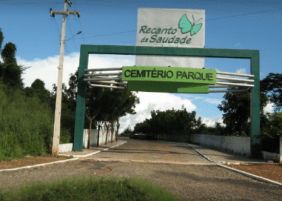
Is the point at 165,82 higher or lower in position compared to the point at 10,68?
lower

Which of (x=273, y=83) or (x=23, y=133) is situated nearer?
(x=273, y=83)

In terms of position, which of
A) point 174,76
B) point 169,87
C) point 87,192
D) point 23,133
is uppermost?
point 174,76

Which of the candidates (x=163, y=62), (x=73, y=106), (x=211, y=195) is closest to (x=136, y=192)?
(x=211, y=195)

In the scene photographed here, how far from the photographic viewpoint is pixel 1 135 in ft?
44.3

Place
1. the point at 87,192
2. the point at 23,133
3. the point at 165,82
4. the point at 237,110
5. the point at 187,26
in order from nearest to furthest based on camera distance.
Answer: the point at 87,192
the point at 23,133
the point at 165,82
the point at 187,26
the point at 237,110

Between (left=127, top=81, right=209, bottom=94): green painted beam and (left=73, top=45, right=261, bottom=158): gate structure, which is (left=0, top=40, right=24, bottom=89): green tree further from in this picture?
(left=127, top=81, right=209, bottom=94): green painted beam

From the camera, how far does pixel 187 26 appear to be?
18.3m

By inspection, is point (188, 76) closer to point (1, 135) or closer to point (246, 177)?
point (246, 177)

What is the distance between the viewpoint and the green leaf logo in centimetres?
1823

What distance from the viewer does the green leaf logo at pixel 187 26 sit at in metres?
18.2

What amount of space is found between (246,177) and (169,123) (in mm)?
55775

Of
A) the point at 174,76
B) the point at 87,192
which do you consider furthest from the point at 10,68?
the point at 87,192

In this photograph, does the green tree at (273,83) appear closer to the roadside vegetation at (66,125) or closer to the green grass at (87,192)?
the roadside vegetation at (66,125)

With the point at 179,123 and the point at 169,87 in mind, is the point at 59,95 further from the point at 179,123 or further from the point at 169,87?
the point at 179,123
